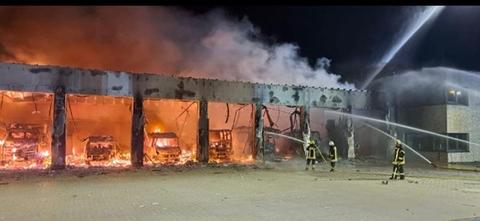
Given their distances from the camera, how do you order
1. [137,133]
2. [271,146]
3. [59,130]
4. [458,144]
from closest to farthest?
[59,130] → [137,133] → [458,144] → [271,146]

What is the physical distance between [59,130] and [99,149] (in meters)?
3.18

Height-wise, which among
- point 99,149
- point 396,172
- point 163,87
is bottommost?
point 396,172

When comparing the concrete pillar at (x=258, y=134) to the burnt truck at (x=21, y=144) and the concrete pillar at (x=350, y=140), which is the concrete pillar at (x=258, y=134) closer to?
the concrete pillar at (x=350, y=140)

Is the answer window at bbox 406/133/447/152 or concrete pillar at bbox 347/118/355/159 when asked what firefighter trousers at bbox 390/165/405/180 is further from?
concrete pillar at bbox 347/118/355/159

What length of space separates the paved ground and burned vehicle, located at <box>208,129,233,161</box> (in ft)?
28.2

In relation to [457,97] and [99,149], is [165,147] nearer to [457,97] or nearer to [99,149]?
[99,149]

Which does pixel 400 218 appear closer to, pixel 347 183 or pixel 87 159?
pixel 347 183

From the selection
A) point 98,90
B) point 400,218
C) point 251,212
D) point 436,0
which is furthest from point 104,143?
point 436,0

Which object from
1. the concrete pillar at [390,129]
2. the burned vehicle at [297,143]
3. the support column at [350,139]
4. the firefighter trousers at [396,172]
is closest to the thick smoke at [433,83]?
the concrete pillar at [390,129]

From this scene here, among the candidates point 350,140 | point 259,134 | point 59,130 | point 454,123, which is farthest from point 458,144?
point 59,130

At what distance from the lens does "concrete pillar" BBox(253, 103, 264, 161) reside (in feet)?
84.5

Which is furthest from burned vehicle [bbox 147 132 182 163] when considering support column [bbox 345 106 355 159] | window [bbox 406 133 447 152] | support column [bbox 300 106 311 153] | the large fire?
window [bbox 406 133 447 152]

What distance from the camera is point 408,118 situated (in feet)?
93.7

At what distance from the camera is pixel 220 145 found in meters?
26.6
